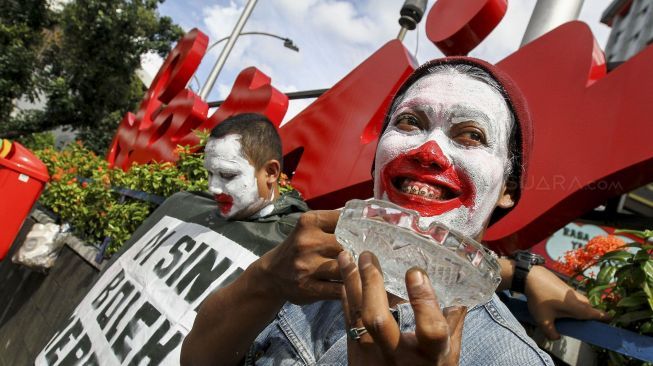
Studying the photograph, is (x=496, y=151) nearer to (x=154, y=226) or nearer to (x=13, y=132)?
(x=154, y=226)

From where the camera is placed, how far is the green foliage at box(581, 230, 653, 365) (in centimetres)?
173

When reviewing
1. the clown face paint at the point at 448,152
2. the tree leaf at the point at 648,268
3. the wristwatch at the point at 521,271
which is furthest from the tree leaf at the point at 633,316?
the clown face paint at the point at 448,152

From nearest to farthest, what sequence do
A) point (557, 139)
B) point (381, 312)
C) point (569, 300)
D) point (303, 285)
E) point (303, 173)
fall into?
point (381, 312), point (303, 285), point (569, 300), point (557, 139), point (303, 173)

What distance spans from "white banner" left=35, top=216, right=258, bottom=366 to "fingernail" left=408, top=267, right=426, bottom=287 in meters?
1.54

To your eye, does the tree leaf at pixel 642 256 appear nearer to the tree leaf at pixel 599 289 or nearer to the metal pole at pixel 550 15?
the tree leaf at pixel 599 289

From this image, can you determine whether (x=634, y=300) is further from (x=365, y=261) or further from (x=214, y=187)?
(x=214, y=187)

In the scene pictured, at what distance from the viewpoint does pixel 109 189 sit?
5094mm

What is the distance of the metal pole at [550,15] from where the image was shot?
4207 mm

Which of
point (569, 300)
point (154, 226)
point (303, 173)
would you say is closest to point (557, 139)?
point (569, 300)

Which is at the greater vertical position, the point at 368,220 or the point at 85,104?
the point at 368,220

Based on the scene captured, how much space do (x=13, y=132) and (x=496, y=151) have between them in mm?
18683

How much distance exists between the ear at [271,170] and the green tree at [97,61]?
14011mm

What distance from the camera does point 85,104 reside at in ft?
53.6

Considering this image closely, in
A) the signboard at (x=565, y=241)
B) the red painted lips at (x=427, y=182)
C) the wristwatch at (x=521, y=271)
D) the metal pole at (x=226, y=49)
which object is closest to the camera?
the red painted lips at (x=427, y=182)
